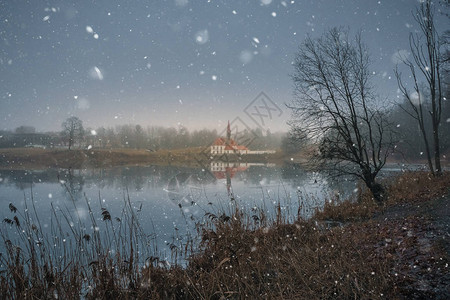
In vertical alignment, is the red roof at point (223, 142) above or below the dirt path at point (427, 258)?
above

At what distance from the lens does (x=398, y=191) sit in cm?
1423

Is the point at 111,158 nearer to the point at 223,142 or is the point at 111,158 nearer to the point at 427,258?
the point at 223,142

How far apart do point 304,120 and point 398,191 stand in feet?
20.3

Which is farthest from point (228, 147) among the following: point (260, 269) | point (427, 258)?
point (427, 258)


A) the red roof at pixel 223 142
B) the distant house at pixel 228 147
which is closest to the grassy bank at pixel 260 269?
the distant house at pixel 228 147

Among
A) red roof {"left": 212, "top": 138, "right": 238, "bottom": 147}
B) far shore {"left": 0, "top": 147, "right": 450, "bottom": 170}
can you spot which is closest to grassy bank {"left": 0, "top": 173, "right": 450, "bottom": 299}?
far shore {"left": 0, "top": 147, "right": 450, "bottom": 170}

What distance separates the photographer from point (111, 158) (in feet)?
231

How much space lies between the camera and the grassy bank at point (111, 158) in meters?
64.9

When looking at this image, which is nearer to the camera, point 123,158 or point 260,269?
point 260,269

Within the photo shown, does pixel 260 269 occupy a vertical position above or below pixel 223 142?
below

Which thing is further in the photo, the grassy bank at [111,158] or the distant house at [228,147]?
the distant house at [228,147]

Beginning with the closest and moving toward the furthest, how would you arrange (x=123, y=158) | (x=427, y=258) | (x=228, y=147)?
(x=427, y=258), (x=123, y=158), (x=228, y=147)

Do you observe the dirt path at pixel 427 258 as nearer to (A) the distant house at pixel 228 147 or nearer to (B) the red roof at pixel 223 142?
(A) the distant house at pixel 228 147

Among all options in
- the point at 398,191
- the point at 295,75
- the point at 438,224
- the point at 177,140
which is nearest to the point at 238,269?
the point at 438,224
